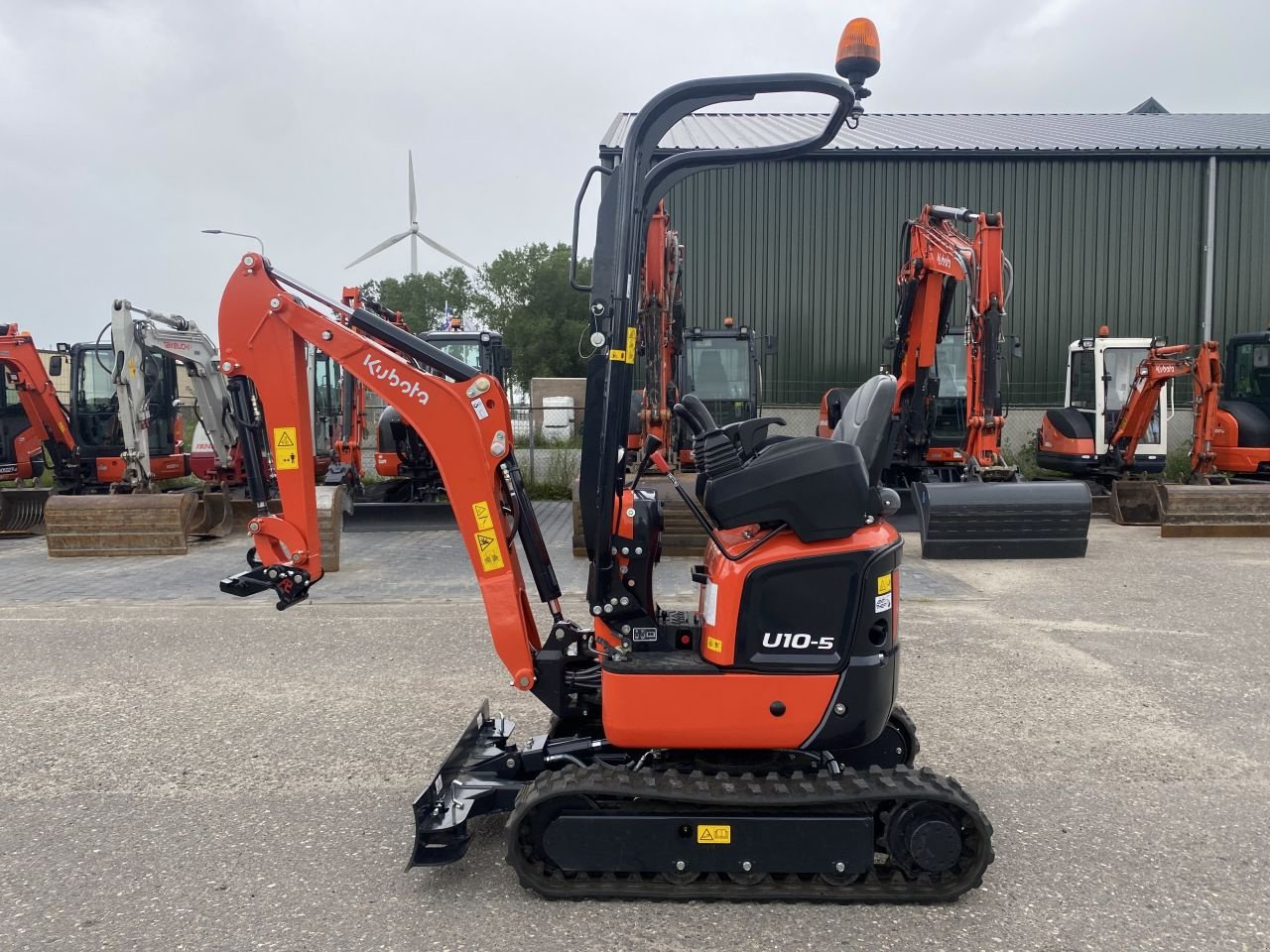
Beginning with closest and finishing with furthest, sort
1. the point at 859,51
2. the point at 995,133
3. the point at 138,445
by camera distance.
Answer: the point at 859,51 < the point at 138,445 < the point at 995,133

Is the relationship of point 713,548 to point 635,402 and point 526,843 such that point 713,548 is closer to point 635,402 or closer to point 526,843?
point 526,843

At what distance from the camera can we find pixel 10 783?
13.5 feet

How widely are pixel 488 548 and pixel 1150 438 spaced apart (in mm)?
13847

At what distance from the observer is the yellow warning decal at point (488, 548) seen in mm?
3518

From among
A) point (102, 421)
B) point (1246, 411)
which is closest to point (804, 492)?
point (1246, 411)

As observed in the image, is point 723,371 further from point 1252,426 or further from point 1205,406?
point 1252,426

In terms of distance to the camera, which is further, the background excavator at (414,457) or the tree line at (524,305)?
the tree line at (524,305)

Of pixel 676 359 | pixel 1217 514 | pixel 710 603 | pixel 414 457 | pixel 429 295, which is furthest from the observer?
pixel 429 295

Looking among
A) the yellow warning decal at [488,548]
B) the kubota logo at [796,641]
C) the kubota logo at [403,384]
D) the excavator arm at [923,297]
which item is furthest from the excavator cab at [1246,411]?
the kubota logo at [403,384]

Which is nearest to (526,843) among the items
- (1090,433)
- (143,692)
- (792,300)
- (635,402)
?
Result: (143,692)

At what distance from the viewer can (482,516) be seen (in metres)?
3.52

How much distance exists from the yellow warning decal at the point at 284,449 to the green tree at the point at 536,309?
31334mm

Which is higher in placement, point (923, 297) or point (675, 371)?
point (923, 297)

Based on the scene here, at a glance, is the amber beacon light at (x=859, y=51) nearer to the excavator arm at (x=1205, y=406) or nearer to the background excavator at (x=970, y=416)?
the background excavator at (x=970, y=416)
